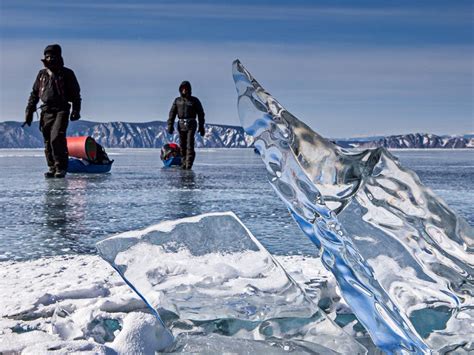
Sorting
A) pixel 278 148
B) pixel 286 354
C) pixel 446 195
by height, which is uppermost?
pixel 278 148

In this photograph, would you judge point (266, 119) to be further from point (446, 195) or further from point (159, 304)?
point (446, 195)

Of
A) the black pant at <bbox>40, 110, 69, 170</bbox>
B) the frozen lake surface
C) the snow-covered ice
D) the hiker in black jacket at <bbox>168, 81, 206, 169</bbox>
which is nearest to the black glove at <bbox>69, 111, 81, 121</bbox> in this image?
the black pant at <bbox>40, 110, 69, 170</bbox>

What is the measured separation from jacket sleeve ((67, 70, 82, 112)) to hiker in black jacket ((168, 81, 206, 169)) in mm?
3591

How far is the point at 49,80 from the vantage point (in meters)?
9.20

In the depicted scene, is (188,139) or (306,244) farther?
(188,139)

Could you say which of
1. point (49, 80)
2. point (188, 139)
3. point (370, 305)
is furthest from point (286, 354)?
point (188, 139)

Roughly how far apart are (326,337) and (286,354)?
168 millimetres

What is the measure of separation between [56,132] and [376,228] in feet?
27.2

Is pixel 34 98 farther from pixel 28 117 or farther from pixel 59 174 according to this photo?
pixel 59 174

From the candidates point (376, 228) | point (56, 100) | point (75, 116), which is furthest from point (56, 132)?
point (376, 228)

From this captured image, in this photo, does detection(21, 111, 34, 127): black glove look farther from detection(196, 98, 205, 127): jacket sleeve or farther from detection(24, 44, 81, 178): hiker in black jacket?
detection(196, 98, 205, 127): jacket sleeve

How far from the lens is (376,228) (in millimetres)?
1694

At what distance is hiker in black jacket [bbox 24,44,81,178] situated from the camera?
918 cm

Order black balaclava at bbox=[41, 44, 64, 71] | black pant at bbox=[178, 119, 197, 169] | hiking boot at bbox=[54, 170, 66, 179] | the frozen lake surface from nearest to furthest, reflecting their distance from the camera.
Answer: the frozen lake surface, black balaclava at bbox=[41, 44, 64, 71], hiking boot at bbox=[54, 170, 66, 179], black pant at bbox=[178, 119, 197, 169]
